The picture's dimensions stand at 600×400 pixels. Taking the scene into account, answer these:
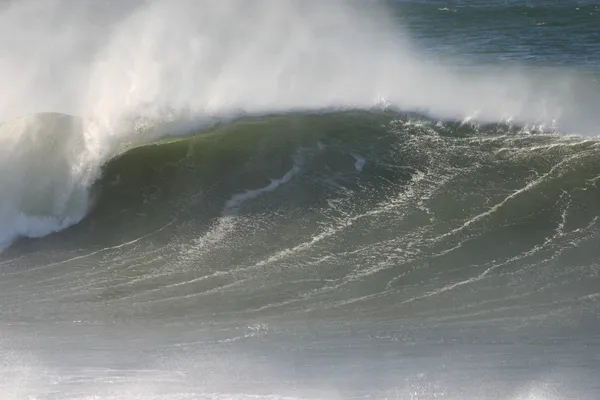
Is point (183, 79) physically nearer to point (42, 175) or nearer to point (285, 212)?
point (42, 175)

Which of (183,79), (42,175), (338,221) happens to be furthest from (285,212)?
(183,79)

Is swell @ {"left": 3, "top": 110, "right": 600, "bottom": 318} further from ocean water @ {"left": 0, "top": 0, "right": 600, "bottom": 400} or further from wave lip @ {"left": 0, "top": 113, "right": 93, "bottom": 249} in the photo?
wave lip @ {"left": 0, "top": 113, "right": 93, "bottom": 249}

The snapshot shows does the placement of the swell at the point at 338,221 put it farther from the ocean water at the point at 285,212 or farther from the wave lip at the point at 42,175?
the wave lip at the point at 42,175

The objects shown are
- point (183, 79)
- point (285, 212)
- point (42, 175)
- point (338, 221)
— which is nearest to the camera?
point (338, 221)

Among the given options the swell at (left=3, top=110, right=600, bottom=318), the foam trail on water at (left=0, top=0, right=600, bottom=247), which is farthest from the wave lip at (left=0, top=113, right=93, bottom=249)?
the swell at (left=3, top=110, right=600, bottom=318)

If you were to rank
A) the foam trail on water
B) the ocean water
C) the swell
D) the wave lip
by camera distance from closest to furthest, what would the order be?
1. the ocean water
2. the swell
3. the wave lip
4. the foam trail on water

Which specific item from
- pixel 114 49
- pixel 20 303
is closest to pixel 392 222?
pixel 20 303

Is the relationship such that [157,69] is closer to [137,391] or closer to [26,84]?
[26,84]
